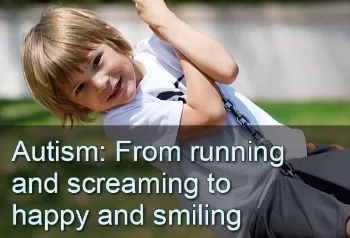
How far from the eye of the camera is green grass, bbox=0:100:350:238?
3.40m

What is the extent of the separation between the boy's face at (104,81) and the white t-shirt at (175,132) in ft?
0.10

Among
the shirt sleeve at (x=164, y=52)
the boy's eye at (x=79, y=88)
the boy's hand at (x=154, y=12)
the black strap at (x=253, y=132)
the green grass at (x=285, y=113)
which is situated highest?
the green grass at (x=285, y=113)

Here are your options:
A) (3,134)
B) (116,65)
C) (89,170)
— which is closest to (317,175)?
(116,65)

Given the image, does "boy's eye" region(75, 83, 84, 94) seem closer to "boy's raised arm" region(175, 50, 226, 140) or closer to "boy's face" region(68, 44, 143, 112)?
"boy's face" region(68, 44, 143, 112)

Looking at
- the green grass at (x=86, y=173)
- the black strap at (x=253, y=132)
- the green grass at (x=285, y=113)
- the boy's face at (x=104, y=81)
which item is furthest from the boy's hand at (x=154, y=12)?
the green grass at (x=285, y=113)

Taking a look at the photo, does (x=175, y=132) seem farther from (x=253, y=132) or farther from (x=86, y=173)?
(x=86, y=173)

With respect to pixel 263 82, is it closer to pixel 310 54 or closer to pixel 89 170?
pixel 310 54

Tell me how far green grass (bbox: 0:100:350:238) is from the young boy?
1491 mm

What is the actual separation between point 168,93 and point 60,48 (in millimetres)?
258

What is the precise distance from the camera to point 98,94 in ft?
6.07

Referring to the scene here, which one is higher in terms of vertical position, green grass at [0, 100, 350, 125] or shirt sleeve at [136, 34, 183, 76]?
green grass at [0, 100, 350, 125]

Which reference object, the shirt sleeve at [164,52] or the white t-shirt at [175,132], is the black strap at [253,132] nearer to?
the white t-shirt at [175,132]

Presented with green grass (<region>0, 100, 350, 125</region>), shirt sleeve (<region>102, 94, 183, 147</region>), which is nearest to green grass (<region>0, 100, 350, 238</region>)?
green grass (<region>0, 100, 350, 125</region>)

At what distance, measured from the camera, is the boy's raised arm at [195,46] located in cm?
180
